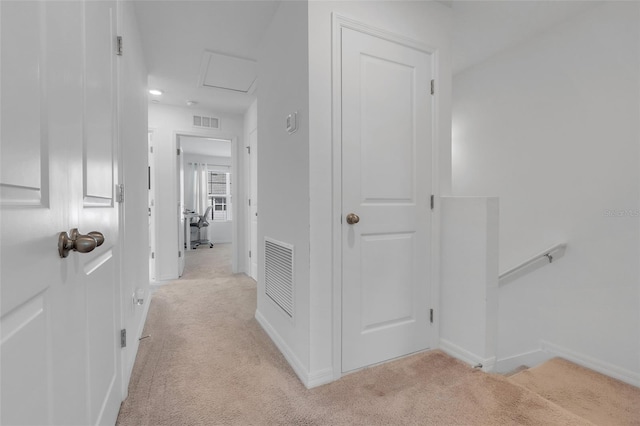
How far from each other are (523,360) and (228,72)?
160 inches

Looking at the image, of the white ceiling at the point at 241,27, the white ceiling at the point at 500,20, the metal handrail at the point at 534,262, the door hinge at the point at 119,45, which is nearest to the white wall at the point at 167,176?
the white ceiling at the point at 241,27

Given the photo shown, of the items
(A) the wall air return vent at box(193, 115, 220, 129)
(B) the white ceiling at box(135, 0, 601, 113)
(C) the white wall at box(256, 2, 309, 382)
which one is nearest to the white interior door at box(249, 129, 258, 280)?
(A) the wall air return vent at box(193, 115, 220, 129)

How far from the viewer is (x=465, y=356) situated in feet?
6.23

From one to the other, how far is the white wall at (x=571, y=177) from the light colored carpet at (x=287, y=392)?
1.20 meters

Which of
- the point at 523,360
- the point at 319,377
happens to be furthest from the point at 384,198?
the point at 523,360

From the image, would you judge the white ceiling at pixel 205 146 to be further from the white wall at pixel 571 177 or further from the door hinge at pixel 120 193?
the white wall at pixel 571 177

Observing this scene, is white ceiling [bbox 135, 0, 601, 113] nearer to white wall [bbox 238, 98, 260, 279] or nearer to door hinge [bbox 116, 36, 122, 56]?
door hinge [bbox 116, 36, 122, 56]

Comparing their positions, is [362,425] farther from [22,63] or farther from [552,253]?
[552,253]

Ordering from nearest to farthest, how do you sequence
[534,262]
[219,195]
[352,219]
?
[352,219] < [534,262] < [219,195]

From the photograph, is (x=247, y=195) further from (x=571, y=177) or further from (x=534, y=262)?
(x=571, y=177)

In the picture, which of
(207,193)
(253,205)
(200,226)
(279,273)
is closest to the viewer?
(279,273)

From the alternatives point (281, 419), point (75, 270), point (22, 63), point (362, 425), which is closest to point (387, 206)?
point (362, 425)

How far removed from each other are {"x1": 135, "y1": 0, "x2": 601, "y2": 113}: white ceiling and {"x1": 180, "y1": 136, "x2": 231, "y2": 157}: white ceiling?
11.4 feet

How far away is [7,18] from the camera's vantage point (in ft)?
1.68
